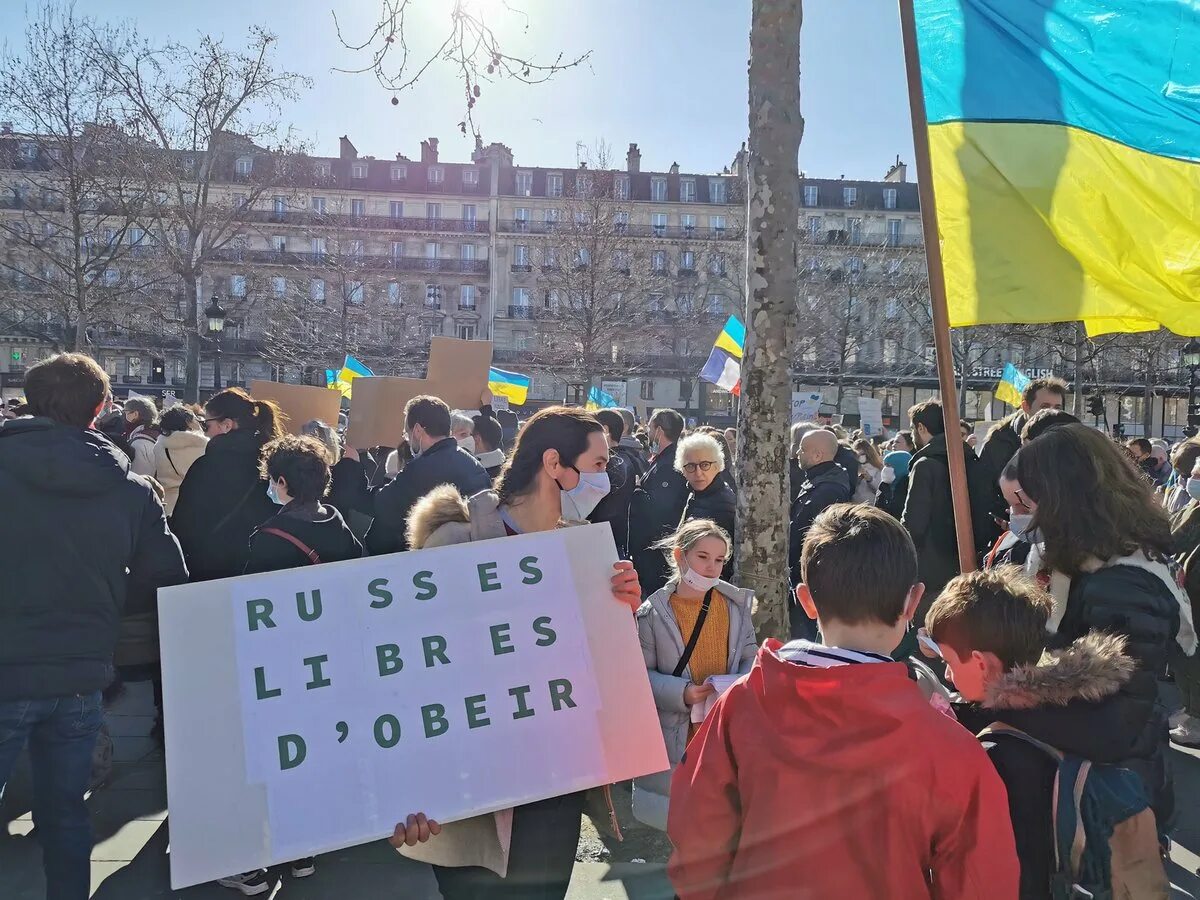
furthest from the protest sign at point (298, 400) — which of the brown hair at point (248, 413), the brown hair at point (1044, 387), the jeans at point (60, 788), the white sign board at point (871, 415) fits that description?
the white sign board at point (871, 415)

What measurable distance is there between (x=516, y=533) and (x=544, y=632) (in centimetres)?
34

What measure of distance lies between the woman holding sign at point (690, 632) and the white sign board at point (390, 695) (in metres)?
0.63

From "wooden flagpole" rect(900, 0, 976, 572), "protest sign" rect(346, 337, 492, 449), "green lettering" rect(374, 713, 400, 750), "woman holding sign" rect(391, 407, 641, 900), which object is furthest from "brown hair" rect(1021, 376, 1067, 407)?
"green lettering" rect(374, 713, 400, 750)

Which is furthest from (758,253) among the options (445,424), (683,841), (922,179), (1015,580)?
(683,841)

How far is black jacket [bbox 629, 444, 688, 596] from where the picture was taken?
5.77 m

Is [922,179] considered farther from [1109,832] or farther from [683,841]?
[683,841]

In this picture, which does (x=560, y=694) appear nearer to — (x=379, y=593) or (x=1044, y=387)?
(x=379, y=593)

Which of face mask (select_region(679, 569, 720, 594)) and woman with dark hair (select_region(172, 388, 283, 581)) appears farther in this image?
woman with dark hair (select_region(172, 388, 283, 581))

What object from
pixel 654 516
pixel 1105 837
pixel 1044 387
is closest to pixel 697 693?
pixel 1105 837

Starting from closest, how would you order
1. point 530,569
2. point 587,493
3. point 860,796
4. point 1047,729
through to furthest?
point 860,796, point 1047,729, point 530,569, point 587,493

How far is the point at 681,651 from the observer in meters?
3.32

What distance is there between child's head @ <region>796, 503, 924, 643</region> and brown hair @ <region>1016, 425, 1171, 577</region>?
3.18ft

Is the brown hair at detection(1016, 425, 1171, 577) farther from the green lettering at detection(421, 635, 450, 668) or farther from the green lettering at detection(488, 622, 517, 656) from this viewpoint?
the green lettering at detection(421, 635, 450, 668)

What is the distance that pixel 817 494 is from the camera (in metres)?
5.97
